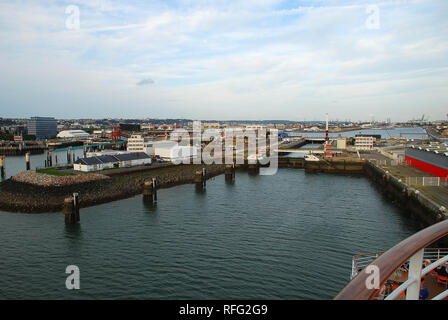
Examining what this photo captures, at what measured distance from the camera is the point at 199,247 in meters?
7.75

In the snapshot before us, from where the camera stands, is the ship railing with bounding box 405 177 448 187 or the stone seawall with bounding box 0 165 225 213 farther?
the ship railing with bounding box 405 177 448 187

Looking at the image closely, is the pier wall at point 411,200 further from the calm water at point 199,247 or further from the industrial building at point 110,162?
the industrial building at point 110,162

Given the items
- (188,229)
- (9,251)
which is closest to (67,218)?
(9,251)

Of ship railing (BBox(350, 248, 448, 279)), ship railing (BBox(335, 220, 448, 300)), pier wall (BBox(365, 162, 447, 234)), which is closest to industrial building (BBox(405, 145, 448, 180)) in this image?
pier wall (BBox(365, 162, 447, 234))

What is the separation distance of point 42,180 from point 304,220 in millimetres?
10932

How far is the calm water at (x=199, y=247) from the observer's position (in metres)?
5.90

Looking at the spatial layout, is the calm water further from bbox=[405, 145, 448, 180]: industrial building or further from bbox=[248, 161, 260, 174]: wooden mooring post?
bbox=[248, 161, 260, 174]: wooden mooring post

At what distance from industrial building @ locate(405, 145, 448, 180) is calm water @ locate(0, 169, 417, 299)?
3.01 metres

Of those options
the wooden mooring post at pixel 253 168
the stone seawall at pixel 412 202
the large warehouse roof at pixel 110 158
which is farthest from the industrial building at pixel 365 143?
the large warehouse roof at pixel 110 158

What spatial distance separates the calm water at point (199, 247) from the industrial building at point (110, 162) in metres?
4.98

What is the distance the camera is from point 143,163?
19812mm

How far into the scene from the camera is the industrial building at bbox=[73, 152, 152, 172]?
53.4ft

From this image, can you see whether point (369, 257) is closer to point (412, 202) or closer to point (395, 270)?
point (395, 270)
